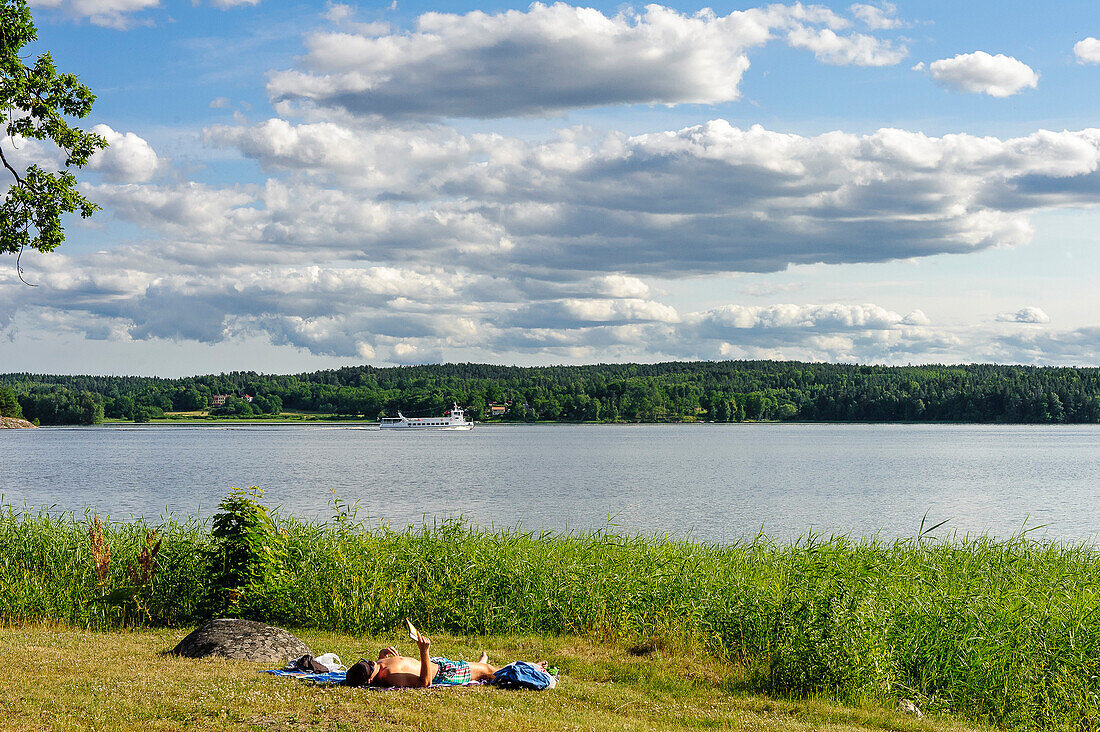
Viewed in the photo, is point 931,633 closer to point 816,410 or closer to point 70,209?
point 70,209

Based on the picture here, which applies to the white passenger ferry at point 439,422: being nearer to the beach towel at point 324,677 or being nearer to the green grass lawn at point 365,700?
the green grass lawn at point 365,700

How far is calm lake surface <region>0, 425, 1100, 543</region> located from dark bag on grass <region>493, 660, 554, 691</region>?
593 inches

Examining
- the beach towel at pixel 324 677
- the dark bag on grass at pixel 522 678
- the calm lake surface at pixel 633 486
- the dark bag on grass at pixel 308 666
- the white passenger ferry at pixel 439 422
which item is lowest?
the white passenger ferry at pixel 439 422

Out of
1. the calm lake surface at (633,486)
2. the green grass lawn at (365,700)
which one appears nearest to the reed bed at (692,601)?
the green grass lawn at (365,700)

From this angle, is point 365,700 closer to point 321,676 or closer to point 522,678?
point 321,676

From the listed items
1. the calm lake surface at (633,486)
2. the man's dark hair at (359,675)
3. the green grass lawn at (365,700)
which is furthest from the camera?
the calm lake surface at (633,486)

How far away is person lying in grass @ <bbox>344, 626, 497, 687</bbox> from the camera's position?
956 centimetres

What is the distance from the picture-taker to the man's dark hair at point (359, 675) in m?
9.53

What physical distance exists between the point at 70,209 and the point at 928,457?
64.7 meters

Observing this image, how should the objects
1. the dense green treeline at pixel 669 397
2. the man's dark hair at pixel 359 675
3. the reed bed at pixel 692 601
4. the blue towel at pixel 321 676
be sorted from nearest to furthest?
the man's dark hair at pixel 359 675 < the blue towel at pixel 321 676 < the reed bed at pixel 692 601 < the dense green treeline at pixel 669 397

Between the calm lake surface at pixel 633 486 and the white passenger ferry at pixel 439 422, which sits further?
the white passenger ferry at pixel 439 422

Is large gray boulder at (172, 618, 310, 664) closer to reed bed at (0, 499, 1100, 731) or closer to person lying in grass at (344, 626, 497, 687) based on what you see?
person lying in grass at (344, 626, 497, 687)

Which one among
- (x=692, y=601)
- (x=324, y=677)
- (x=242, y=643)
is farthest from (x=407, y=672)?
(x=692, y=601)

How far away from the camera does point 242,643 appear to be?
35.3ft
